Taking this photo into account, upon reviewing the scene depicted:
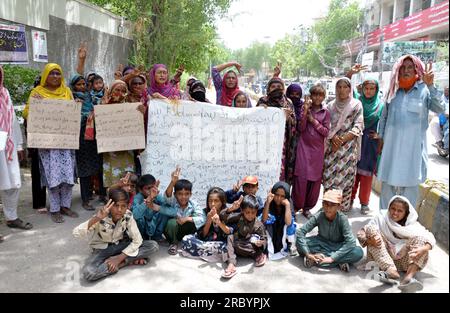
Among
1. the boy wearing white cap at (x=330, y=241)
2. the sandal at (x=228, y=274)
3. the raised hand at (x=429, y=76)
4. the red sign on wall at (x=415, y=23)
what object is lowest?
the sandal at (x=228, y=274)

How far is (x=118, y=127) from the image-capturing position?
173 inches

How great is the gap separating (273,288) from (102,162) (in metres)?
2.75

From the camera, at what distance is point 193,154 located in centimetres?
458

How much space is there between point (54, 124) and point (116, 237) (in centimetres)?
168

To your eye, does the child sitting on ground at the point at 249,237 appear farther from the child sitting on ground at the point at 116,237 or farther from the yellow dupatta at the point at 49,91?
the yellow dupatta at the point at 49,91

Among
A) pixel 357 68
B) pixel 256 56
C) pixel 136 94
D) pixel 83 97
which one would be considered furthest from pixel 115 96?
pixel 256 56

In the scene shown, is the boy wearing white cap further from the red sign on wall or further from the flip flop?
the red sign on wall

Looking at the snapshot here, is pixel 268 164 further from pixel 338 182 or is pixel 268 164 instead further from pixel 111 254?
pixel 111 254

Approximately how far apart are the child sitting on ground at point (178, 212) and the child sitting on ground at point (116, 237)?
13.2 inches

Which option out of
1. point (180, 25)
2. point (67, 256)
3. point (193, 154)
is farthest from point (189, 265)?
point (180, 25)

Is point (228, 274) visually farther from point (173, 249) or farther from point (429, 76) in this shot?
point (429, 76)

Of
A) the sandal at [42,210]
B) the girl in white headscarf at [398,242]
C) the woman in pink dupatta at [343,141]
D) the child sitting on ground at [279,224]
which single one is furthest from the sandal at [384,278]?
the sandal at [42,210]

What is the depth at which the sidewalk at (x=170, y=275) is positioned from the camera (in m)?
3.06

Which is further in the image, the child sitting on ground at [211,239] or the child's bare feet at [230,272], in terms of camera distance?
the child sitting on ground at [211,239]
